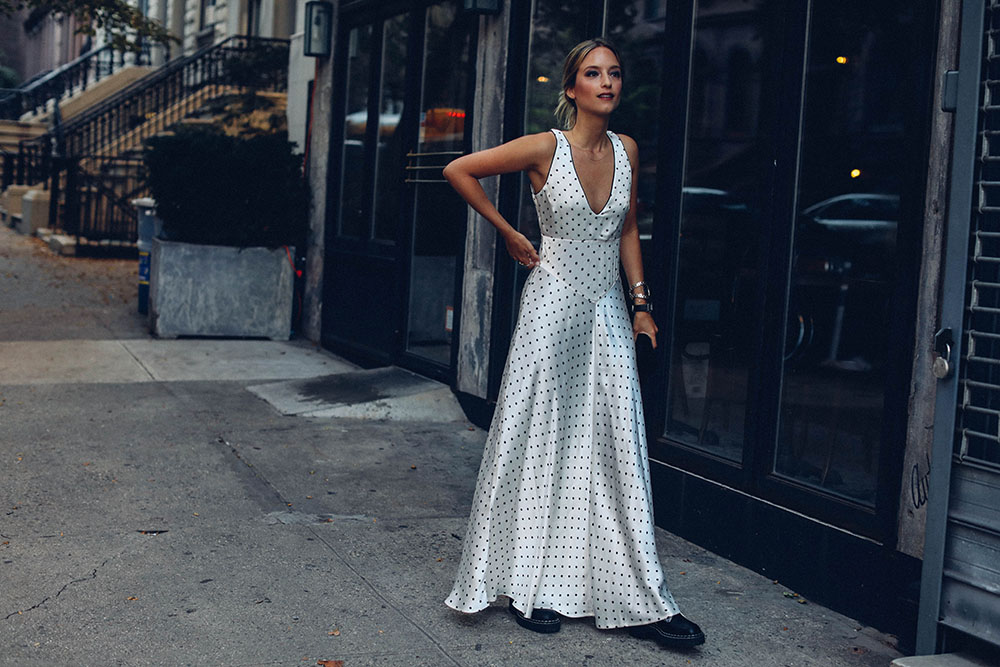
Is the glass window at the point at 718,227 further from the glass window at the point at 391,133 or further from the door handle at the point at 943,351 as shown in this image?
the glass window at the point at 391,133

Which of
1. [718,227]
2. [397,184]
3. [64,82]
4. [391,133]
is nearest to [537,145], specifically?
[718,227]

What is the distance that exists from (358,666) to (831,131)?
330cm

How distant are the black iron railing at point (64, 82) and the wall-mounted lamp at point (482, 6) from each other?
23.2 metres

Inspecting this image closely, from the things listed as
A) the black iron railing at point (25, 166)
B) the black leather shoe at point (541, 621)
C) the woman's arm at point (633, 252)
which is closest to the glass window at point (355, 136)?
the woman's arm at point (633, 252)

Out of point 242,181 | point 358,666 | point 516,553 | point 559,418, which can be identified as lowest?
point 358,666

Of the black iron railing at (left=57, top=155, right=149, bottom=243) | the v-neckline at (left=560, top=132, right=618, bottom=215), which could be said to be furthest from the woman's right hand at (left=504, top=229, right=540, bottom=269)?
the black iron railing at (left=57, top=155, right=149, bottom=243)

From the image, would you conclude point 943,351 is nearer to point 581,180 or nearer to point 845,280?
point 581,180

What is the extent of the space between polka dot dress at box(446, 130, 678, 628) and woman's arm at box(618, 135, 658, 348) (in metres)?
0.06

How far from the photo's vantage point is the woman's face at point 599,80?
392 centimetres

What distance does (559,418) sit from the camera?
4059 millimetres

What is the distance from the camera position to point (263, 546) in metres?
4.83

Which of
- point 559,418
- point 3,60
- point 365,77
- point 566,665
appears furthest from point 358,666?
A: point 3,60

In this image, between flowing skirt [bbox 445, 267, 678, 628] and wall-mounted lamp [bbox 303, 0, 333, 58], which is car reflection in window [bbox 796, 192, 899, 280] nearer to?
flowing skirt [bbox 445, 267, 678, 628]

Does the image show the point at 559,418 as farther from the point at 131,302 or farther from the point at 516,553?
the point at 131,302
